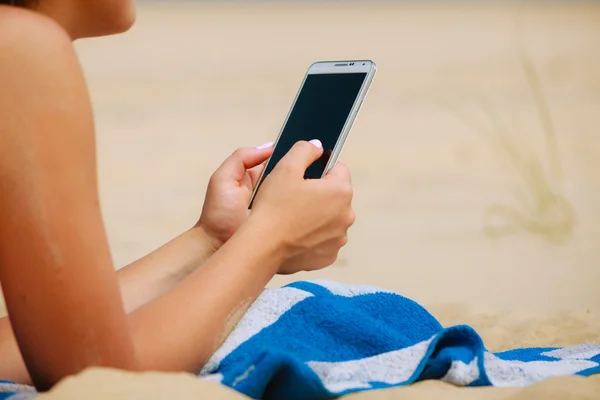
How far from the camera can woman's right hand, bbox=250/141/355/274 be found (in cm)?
149

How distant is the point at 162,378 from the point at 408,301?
0.77 meters

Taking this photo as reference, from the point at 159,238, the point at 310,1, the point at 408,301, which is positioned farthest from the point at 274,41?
the point at 408,301

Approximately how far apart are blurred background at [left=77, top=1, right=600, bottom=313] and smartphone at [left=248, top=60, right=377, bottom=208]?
1.34 m

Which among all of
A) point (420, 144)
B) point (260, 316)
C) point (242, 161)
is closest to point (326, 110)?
point (242, 161)

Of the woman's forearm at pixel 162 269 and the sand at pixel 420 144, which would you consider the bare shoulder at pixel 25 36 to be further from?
the woman's forearm at pixel 162 269

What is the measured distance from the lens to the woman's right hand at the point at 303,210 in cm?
149

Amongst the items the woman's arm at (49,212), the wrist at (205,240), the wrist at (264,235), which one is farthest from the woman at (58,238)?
the wrist at (205,240)

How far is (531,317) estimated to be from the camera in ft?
8.45

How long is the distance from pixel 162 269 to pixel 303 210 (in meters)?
0.34

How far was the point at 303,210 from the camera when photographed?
1516 millimetres

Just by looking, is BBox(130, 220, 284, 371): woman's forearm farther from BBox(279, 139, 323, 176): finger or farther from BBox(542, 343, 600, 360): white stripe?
BBox(542, 343, 600, 360): white stripe

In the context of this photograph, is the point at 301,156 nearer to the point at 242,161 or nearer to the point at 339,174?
the point at 339,174

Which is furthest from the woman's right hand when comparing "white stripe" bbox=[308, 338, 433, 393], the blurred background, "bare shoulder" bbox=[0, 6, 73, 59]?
the blurred background

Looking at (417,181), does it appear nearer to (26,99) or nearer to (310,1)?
(26,99)
